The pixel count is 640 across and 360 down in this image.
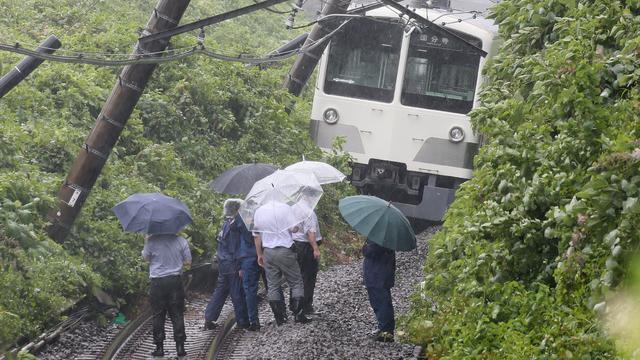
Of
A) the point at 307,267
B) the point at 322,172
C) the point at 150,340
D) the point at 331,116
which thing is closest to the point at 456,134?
the point at 331,116

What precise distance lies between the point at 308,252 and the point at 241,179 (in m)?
1.55

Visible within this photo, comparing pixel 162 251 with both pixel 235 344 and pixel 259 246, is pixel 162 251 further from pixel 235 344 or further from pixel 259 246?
pixel 235 344

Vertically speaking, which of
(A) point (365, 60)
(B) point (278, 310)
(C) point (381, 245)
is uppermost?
(A) point (365, 60)

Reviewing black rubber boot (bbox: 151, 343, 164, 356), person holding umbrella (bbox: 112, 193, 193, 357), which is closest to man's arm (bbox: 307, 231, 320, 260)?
person holding umbrella (bbox: 112, 193, 193, 357)

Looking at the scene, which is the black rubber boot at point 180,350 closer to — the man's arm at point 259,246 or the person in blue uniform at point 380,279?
the man's arm at point 259,246

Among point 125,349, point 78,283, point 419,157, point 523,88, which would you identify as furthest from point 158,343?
point 419,157

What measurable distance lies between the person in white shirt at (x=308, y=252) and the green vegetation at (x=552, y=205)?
200cm

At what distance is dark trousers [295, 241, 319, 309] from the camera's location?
11.4 metres

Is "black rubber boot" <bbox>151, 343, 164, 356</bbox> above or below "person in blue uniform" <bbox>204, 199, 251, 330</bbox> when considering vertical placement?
below

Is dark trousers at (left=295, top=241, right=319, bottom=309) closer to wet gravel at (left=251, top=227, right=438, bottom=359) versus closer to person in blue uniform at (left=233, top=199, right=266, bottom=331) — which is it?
wet gravel at (left=251, top=227, right=438, bottom=359)

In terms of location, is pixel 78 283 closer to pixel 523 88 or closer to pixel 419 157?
pixel 523 88

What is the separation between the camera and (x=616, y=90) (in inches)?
285

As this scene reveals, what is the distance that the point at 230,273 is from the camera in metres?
11.2

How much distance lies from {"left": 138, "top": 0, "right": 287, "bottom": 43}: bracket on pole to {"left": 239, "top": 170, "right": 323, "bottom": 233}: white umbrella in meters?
1.89
